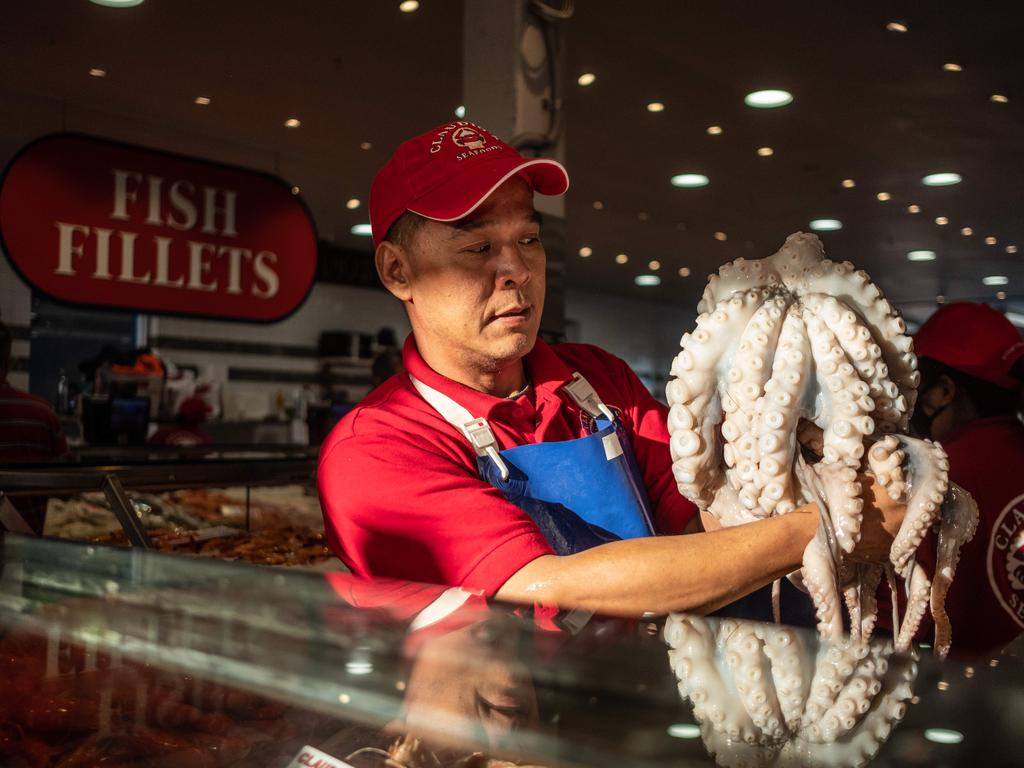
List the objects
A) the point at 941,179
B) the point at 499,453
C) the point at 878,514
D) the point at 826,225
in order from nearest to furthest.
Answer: the point at 878,514 → the point at 499,453 → the point at 941,179 → the point at 826,225

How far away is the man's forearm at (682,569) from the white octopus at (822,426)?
31 millimetres

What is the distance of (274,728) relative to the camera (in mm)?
929

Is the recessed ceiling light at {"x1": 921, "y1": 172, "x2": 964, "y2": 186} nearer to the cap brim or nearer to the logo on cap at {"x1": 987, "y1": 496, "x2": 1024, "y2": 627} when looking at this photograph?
the logo on cap at {"x1": 987, "y1": 496, "x2": 1024, "y2": 627}

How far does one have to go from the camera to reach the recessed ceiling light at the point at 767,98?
5590 mm

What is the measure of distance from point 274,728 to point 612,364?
2.69 feet

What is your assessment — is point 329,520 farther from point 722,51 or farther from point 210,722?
point 722,51

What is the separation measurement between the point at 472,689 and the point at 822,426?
1.63ft

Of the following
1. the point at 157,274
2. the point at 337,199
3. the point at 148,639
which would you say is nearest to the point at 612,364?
the point at 148,639

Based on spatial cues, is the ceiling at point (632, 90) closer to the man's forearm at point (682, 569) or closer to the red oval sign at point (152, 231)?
the red oval sign at point (152, 231)

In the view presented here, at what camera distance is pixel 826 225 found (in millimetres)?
9406

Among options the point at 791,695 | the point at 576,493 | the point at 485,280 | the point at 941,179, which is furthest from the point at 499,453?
the point at 941,179

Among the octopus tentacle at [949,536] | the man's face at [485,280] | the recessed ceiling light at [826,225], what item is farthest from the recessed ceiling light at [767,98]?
the octopus tentacle at [949,536]

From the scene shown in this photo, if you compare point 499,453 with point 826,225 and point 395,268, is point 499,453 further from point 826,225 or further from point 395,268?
point 826,225

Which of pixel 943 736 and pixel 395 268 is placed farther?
pixel 395 268
